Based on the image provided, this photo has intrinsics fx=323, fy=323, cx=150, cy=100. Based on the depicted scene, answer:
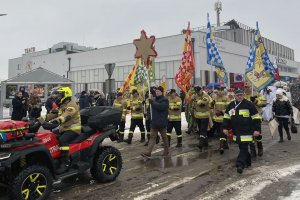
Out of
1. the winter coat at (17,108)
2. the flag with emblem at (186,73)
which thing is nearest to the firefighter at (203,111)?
the flag with emblem at (186,73)

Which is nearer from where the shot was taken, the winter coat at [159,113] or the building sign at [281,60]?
the winter coat at [159,113]

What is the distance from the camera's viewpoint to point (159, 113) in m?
8.24

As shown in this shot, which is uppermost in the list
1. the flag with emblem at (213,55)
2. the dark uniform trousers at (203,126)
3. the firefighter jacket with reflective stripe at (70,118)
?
the flag with emblem at (213,55)

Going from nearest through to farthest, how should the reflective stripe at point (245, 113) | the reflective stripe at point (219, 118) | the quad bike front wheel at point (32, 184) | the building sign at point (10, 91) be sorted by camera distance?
the quad bike front wheel at point (32, 184) < the reflective stripe at point (245, 113) < the reflective stripe at point (219, 118) < the building sign at point (10, 91)

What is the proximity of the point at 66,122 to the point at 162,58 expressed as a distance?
1202 inches

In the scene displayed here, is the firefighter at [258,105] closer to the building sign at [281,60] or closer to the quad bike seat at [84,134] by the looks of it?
the quad bike seat at [84,134]

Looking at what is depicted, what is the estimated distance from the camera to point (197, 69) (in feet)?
107

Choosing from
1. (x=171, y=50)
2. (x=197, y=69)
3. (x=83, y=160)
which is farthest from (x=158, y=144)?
(x=171, y=50)

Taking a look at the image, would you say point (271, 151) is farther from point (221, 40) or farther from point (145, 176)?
point (221, 40)

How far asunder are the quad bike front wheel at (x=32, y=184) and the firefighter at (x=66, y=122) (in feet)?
1.38

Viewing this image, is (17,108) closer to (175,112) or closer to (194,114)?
(175,112)

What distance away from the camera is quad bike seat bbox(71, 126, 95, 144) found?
5683 mm

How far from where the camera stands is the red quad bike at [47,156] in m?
4.51

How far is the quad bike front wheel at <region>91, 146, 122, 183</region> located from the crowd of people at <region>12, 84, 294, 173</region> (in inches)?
25.9
